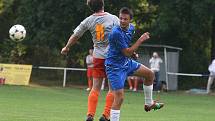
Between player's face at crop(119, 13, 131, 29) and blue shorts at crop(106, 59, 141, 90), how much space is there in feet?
2.60

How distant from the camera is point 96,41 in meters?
12.1

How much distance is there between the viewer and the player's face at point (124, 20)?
10.9 meters

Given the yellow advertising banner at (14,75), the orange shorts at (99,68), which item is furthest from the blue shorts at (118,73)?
the yellow advertising banner at (14,75)

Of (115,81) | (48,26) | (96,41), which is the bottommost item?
(115,81)

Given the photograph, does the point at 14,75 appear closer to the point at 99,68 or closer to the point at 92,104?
the point at 99,68

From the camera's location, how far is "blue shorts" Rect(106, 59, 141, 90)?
11.2 m

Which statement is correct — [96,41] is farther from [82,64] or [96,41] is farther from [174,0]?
[82,64]

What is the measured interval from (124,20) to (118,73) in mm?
999

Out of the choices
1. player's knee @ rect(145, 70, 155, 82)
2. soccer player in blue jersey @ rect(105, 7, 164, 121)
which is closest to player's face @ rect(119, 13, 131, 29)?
soccer player in blue jersey @ rect(105, 7, 164, 121)

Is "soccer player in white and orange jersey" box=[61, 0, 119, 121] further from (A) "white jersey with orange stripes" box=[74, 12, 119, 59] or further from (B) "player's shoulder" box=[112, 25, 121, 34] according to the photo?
(B) "player's shoulder" box=[112, 25, 121, 34]

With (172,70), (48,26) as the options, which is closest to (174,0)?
(172,70)

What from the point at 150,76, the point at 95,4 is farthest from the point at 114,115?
the point at 95,4

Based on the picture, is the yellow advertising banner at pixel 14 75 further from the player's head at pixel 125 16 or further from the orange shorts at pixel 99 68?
the player's head at pixel 125 16

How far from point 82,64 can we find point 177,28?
8024mm
